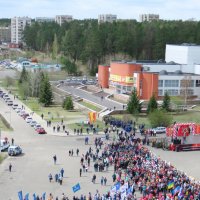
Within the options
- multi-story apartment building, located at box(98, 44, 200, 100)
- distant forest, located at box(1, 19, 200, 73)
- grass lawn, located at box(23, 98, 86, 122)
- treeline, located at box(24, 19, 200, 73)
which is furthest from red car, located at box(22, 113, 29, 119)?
treeline, located at box(24, 19, 200, 73)

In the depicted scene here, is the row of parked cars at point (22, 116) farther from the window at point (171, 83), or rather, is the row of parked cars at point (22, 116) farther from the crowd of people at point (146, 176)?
the window at point (171, 83)

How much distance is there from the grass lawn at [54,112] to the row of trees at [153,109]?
4.95 m

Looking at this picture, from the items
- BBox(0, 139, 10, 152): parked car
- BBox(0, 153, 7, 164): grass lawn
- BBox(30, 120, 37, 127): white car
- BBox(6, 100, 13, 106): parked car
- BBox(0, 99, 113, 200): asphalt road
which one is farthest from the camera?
BBox(6, 100, 13, 106): parked car

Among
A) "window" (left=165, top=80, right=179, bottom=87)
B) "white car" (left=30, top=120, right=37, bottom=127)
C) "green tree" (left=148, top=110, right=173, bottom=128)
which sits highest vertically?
"window" (left=165, top=80, right=179, bottom=87)

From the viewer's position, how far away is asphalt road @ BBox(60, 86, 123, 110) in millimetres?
55156

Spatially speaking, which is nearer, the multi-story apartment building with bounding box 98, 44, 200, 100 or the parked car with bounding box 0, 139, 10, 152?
the parked car with bounding box 0, 139, 10, 152

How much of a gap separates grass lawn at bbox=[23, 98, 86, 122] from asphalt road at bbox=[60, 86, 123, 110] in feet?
15.1

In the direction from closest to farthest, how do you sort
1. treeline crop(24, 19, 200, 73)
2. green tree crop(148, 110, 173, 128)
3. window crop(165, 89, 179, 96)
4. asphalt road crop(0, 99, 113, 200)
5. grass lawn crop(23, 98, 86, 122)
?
asphalt road crop(0, 99, 113, 200) < green tree crop(148, 110, 173, 128) < grass lawn crop(23, 98, 86, 122) < window crop(165, 89, 179, 96) < treeline crop(24, 19, 200, 73)

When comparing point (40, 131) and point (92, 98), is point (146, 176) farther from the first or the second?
point (92, 98)

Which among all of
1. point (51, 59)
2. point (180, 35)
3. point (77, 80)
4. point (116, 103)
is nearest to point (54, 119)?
point (116, 103)

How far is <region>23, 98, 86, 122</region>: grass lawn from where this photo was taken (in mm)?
48131

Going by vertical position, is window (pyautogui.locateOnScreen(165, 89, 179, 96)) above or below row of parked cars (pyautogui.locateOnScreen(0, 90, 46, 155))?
above

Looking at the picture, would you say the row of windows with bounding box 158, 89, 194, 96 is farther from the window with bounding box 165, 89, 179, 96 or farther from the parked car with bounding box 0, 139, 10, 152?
the parked car with bounding box 0, 139, 10, 152

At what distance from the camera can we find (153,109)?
49.3m
